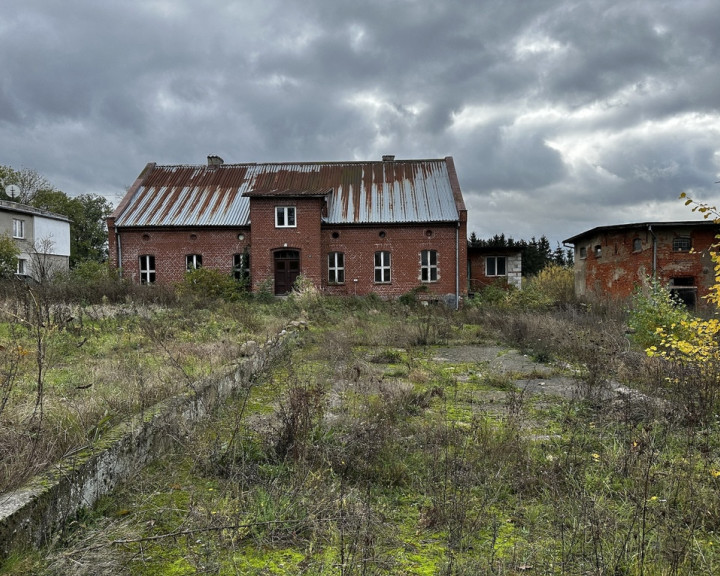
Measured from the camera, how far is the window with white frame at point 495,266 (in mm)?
26516

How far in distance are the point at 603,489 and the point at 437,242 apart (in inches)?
829

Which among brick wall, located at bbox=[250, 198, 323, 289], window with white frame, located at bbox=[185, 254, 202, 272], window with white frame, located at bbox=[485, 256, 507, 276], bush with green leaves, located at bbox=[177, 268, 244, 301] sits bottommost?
bush with green leaves, located at bbox=[177, 268, 244, 301]

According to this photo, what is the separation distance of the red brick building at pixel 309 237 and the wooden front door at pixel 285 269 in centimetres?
5

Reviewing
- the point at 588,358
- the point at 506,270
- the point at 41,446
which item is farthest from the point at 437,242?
the point at 41,446

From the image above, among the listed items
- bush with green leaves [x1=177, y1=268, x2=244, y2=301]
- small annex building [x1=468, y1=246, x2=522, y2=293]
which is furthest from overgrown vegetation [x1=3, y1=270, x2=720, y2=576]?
Answer: small annex building [x1=468, y1=246, x2=522, y2=293]

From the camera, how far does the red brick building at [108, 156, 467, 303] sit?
77.9ft

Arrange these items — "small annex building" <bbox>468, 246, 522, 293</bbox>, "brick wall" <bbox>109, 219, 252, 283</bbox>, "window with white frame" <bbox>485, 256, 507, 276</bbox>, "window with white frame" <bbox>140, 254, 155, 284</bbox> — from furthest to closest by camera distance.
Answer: "window with white frame" <bbox>485, 256, 507, 276</bbox>, "small annex building" <bbox>468, 246, 522, 293</bbox>, "window with white frame" <bbox>140, 254, 155, 284</bbox>, "brick wall" <bbox>109, 219, 252, 283</bbox>

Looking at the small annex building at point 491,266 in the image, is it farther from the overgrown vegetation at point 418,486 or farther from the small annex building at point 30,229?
the small annex building at point 30,229

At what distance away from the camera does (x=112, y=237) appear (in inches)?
974

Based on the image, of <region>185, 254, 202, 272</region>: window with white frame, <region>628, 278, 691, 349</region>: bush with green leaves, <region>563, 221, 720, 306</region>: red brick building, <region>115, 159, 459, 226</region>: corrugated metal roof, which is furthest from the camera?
<region>185, 254, 202, 272</region>: window with white frame

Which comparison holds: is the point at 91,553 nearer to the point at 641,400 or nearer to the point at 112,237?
the point at 641,400

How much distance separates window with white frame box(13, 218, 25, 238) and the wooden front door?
22193mm

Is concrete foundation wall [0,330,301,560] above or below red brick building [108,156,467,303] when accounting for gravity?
below

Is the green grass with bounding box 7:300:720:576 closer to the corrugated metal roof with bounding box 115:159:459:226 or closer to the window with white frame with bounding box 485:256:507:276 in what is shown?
the corrugated metal roof with bounding box 115:159:459:226
